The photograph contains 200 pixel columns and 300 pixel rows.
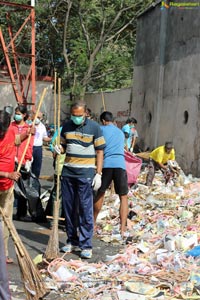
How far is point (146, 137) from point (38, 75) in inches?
613

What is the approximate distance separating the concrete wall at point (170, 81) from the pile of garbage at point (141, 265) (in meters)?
6.18

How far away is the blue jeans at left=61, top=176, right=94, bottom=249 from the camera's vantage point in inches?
253

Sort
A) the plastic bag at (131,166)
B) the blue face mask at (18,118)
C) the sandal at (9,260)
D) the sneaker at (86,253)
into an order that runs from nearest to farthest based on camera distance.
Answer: the sandal at (9,260)
the sneaker at (86,253)
the blue face mask at (18,118)
the plastic bag at (131,166)

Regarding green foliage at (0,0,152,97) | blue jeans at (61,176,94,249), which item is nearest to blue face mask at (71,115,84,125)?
blue jeans at (61,176,94,249)

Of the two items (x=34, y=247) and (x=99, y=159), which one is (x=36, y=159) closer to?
(x=34, y=247)

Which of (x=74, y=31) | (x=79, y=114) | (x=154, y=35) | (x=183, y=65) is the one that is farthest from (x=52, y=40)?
(x=79, y=114)

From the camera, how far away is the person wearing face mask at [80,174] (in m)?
6.42

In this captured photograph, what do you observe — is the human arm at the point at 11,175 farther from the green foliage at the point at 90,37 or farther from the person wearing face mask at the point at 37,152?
the green foliage at the point at 90,37

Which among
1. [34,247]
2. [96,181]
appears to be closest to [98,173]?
[96,181]

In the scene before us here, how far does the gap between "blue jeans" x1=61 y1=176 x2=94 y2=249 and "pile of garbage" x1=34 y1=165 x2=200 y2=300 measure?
30cm

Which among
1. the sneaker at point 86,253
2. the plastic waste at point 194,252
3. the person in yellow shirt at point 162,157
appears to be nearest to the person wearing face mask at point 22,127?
the sneaker at point 86,253

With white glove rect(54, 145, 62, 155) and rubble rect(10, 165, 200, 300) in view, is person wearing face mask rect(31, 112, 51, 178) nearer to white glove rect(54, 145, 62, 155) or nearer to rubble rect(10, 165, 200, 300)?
rubble rect(10, 165, 200, 300)

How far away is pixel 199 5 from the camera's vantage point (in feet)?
48.5

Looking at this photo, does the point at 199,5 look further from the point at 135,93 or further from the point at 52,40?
the point at 52,40
